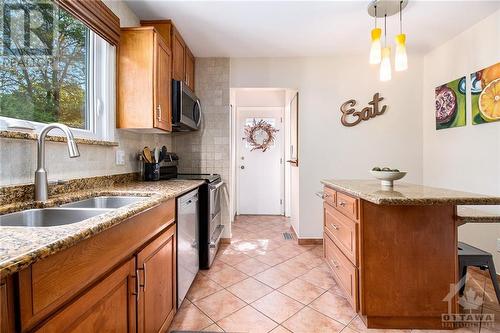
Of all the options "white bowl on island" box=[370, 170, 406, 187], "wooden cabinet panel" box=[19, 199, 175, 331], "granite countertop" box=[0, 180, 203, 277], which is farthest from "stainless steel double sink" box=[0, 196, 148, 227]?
"white bowl on island" box=[370, 170, 406, 187]

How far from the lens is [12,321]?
532 millimetres

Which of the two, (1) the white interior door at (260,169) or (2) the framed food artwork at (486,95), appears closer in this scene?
(2) the framed food artwork at (486,95)

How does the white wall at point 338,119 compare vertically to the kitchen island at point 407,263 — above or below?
above

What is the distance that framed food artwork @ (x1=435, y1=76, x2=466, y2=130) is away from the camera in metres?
2.48

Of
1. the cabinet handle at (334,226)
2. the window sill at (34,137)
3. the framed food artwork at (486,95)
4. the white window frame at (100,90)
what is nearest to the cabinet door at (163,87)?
the white window frame at (100,90)

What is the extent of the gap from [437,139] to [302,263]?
2.06 meters

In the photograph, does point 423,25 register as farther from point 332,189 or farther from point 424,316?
point 424,316

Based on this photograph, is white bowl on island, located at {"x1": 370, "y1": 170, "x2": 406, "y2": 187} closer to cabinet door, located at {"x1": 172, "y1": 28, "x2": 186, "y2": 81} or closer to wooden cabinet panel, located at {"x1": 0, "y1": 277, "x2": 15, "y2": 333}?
wooden cabinet panel, located at {"x1": 0, "y1": 277, "x2": 15, "y2": 333}

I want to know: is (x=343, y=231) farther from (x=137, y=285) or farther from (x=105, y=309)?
(x=105, y=309)

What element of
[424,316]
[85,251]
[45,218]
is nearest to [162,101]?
[45,218]

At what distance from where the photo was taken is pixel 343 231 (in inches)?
Answer: 73.3

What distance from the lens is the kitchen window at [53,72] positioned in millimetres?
1179

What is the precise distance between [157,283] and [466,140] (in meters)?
2.96

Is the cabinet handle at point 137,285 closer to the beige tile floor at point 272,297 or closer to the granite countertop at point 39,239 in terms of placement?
the granite countertop at point 39,239
